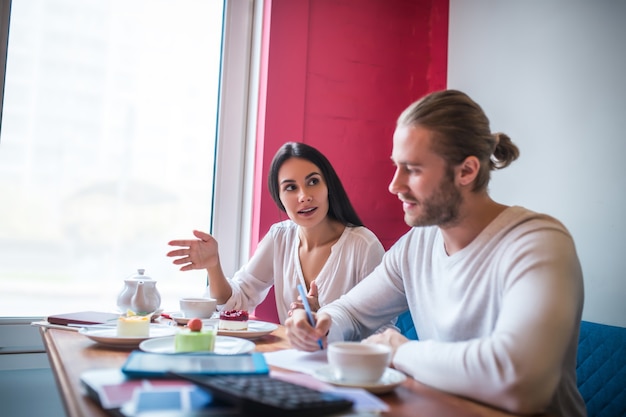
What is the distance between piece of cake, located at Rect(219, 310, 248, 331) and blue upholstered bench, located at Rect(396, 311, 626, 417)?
84 cm

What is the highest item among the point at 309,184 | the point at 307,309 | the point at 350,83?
the point at 350,83

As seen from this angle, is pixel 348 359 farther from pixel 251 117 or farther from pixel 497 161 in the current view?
pixel 251 117

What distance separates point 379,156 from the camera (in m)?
2.47

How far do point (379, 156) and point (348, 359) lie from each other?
174 centimetres

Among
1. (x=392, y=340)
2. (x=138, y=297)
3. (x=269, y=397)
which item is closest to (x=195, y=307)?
(x=138, y=297)

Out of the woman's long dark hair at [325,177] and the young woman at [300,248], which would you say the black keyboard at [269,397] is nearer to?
the young woman at [300,248]

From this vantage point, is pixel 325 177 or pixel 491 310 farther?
pixel 325 177

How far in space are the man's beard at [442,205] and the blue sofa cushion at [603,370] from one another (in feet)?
1.57

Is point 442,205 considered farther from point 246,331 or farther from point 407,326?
point 407,326

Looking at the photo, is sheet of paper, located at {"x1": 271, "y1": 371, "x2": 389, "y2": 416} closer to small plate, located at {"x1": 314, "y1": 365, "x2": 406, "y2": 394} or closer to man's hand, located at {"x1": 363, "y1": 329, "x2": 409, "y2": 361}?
small plate, located at {"x1": 314, "y1": 365, "x2": 406, "y2": 394}

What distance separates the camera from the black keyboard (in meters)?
0.60

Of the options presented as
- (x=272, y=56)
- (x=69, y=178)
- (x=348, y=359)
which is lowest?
(x=348, y=359)

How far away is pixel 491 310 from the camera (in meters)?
1.08

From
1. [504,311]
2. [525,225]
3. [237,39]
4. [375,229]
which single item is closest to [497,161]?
[525,225]
